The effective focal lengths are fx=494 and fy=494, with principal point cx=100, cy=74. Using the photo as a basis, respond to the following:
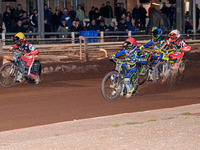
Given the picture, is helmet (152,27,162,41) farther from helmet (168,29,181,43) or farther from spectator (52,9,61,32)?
spectator (52,9,61,32)

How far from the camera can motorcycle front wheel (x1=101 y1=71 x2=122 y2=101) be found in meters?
11.5

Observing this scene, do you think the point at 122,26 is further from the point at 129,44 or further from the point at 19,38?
the point at 129,44

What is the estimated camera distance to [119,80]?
11.7 metres

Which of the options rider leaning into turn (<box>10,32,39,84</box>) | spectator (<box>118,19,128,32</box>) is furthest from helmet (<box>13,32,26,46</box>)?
spectator (<box>118,19,128,32</box>)

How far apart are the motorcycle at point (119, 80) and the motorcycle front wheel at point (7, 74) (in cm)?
339

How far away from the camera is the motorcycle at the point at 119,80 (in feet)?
38.0

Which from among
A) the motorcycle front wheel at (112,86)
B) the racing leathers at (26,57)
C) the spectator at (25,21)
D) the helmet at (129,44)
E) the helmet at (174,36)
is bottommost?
the motorcycle front wheel at (112,86)

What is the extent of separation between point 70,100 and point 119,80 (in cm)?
130

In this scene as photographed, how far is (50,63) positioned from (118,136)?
10176mm

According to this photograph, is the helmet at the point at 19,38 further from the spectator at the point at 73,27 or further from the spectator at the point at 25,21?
the spectator at the point at 73,27

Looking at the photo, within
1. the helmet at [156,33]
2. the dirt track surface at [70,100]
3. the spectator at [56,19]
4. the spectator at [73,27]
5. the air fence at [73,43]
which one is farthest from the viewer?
the spectator at [73,27]

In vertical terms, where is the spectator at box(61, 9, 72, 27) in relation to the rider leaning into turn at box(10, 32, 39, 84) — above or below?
above

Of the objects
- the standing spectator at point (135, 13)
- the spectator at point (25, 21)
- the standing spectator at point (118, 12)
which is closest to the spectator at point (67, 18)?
the spectator at point (25, 21)

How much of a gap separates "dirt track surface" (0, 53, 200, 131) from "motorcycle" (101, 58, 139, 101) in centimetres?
22
